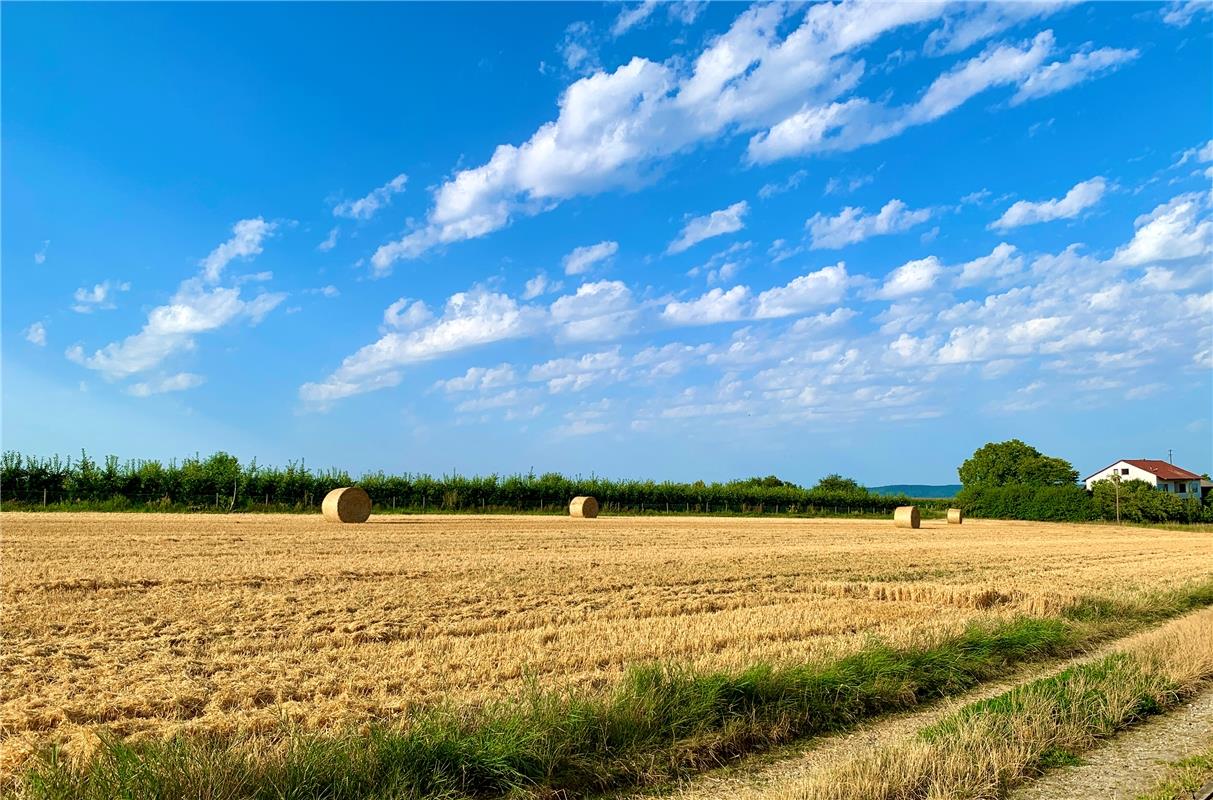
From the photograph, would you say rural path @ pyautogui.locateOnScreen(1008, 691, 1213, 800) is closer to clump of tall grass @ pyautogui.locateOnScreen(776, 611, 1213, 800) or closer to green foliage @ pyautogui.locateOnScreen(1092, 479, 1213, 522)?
clump of tall grass @ pyautogui.locateOnScreen(776, 611, 1213, 800)

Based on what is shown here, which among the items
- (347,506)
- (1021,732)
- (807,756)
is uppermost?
(347,506)

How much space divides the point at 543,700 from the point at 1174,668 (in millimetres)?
7181

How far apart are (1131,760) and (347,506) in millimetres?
30992

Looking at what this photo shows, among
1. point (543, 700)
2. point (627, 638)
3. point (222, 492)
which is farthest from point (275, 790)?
point (222, 492)

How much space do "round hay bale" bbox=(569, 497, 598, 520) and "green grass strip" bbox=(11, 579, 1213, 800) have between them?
1465 inches

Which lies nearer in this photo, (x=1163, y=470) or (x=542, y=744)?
(x=542, y=744)

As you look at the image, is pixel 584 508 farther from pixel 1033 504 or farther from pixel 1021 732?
pixel 1033 504

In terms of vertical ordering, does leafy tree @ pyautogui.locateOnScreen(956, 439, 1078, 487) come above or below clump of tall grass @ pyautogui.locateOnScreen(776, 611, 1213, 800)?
above

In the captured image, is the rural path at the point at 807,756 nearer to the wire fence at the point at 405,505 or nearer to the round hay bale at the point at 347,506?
the round hay bale at the point at 347,506

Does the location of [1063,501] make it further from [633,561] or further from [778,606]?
[778,606]

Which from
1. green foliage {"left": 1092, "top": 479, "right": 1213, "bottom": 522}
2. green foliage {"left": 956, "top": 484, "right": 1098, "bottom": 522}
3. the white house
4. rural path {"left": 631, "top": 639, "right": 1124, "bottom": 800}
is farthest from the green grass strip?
the white house

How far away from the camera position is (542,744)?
606 cm

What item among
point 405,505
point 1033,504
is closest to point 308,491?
point 405,505

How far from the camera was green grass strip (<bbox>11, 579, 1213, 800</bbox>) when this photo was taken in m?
5.11
